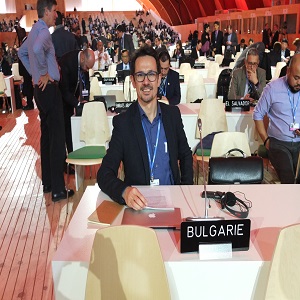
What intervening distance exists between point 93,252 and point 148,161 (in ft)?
2.97

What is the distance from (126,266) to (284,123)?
2286 millimetres

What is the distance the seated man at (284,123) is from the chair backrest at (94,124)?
1653mm

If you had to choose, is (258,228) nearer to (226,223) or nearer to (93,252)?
(226,223)

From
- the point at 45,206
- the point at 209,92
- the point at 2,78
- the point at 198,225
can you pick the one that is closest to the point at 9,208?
the point at 45,206

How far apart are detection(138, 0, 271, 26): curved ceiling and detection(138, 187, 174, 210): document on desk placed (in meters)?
22.2

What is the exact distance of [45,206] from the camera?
443 centimetres

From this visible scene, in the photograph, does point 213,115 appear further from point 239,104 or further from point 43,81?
point 43,81

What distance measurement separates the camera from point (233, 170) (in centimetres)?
290

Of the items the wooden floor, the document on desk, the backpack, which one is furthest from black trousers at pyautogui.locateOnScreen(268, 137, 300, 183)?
the backpack

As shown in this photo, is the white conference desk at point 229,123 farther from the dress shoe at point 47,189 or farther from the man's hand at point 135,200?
the man's hand at point 135,200

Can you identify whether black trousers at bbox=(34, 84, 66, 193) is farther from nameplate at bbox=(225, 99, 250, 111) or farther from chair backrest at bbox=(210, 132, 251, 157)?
nameplate at bbox=(225, 99, 250, 111)

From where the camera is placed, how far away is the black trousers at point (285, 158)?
3.51 meters

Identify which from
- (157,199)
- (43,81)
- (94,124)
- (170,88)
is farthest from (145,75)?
(170,88)

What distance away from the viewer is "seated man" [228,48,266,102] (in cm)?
502
